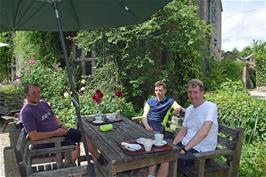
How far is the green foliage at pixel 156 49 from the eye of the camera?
7.92m

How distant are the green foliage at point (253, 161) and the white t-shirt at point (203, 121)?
1123mm

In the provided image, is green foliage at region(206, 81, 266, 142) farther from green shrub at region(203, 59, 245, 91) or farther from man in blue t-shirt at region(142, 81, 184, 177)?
green shrub at region(203, 59, 245, 91)

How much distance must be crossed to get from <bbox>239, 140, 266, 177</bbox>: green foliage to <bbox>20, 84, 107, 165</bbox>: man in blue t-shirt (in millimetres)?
2101

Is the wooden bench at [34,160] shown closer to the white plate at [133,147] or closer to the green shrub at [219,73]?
the white plate at [133,147]

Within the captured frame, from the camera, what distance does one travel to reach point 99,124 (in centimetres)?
454

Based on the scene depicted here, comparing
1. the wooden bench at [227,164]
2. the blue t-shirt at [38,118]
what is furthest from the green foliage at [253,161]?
the blue t-shirt at [38,118]

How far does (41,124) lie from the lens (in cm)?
442

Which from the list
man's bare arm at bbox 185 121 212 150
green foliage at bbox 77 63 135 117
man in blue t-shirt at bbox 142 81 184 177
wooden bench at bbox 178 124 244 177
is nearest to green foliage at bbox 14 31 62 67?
green foliage at bbox 77 63 135 117

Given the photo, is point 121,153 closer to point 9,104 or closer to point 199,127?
point 199,127

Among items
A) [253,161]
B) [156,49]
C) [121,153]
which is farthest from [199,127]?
[156,49]

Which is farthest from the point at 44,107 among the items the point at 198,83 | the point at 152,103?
the point at 198,83

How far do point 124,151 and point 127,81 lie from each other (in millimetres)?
5480

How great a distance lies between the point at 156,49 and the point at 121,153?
5.58 m

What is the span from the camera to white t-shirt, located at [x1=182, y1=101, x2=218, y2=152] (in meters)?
3.70
